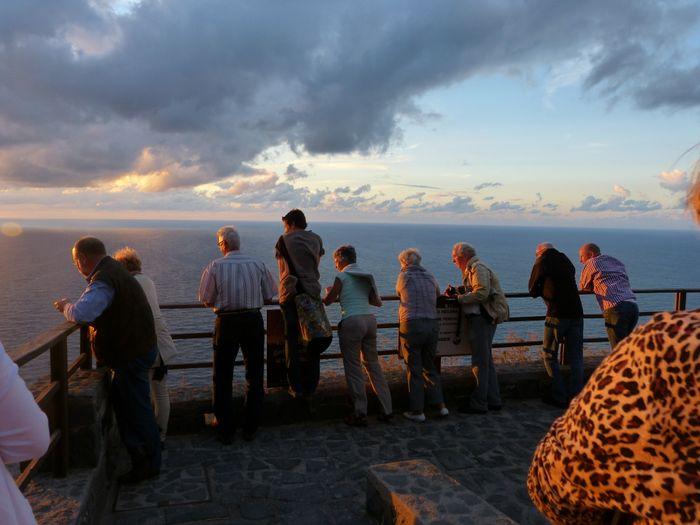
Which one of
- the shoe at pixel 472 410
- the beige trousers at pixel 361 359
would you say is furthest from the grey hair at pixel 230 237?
the shoe at pixel 472 410

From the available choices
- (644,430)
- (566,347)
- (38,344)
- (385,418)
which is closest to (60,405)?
(38,344)

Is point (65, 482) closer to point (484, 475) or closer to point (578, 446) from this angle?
point (484, 475)

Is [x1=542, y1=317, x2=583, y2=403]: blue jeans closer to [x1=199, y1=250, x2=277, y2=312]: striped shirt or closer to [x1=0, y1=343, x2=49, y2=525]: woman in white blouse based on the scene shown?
[x1=199, y1=250, x2=277, y2=312]: striped shirt

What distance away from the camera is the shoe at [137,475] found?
187 inches

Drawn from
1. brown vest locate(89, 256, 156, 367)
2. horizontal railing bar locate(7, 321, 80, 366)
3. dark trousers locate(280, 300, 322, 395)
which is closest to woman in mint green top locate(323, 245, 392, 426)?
dark trousers locate(280, 300, 322, 395)

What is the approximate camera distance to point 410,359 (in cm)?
640

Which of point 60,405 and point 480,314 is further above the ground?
point 480,314

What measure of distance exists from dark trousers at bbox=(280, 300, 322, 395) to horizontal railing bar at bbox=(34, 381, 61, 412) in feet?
7.87

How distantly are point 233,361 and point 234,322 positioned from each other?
432 millimetres

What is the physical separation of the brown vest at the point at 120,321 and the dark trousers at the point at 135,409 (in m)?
0.11

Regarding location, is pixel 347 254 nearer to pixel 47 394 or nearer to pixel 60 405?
pixel 60 405

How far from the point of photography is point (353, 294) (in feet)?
20.2

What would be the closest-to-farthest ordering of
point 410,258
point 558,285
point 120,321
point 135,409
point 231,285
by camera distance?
1. point 120,321
2. point 135,409
3. point 231,285
4. point 410,258
5. point 558,285

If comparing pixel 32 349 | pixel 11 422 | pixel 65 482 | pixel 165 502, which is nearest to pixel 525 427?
pixel 165 502
